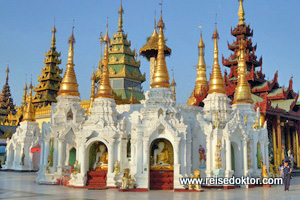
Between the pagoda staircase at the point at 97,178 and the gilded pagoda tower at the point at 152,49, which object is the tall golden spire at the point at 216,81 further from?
the gilded pagoda tower at the point at 152,49

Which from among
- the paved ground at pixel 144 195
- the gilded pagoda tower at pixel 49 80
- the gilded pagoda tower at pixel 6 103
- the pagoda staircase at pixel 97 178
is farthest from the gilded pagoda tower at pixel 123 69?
the gilded pagoda tower at pixel 6 103

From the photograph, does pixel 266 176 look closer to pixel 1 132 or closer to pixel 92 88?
pixel 92 88

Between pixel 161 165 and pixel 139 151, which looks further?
pixel 161 165

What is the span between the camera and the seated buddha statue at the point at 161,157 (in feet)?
65.1

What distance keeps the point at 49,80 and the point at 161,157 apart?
40575 millimetres

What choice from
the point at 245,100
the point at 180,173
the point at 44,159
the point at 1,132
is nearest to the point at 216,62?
the point at 245,100

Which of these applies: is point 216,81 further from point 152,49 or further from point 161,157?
point 152,49

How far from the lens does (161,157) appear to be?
2003cm

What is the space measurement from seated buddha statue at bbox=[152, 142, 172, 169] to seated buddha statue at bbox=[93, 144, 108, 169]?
10.3 feet

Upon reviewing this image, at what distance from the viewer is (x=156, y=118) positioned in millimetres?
19672

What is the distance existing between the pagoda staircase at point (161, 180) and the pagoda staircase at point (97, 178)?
2.79 metres

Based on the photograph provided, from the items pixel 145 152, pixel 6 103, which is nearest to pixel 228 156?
pixel 145 152

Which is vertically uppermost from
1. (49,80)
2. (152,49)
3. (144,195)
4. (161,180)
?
(49,80)

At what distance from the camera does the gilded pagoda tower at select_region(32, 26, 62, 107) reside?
55.7 meters
